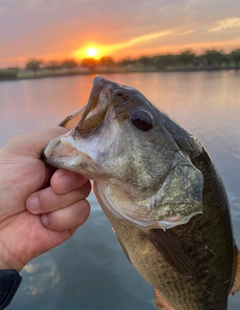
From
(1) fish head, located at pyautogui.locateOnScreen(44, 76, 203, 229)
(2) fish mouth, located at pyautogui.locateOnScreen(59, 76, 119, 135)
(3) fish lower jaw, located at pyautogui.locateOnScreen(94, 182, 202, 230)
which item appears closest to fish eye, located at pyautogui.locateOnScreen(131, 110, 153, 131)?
(1) fish head, located at pyautogui.locateOnScreen(44, 76, 203, 229)

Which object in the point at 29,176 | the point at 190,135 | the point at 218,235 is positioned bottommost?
the point at 218,235

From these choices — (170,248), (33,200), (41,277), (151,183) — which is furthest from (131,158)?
(41,277)

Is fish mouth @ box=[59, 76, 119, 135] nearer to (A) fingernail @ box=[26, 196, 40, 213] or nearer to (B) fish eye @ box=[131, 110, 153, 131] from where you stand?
(B) fish eye @ box=[131, 110, 153, 131]

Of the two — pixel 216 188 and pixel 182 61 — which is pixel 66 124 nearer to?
pixel 216 188

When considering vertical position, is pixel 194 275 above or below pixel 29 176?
below

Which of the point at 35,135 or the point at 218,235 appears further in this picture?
the point at 35,135

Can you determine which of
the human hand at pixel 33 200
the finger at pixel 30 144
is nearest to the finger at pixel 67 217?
the human hand at pixel 33 200

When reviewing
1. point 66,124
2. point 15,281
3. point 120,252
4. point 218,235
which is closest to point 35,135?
point 66,124

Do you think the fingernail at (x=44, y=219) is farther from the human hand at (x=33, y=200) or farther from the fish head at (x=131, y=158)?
the fish head at (x=131, y=158)
